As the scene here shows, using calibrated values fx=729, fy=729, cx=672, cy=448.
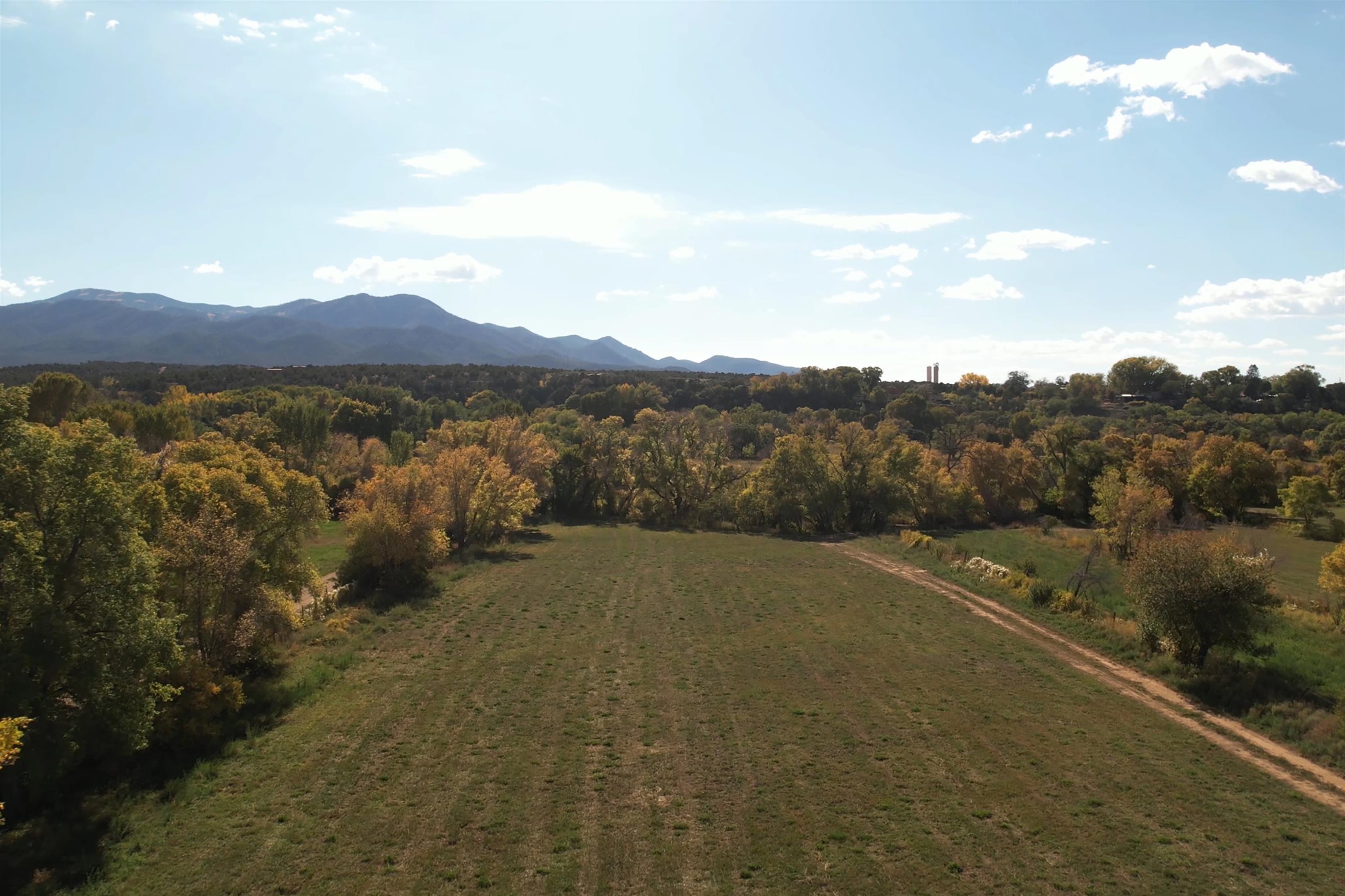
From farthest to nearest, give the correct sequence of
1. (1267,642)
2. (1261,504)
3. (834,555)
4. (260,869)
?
(1261,504) < (834,555) < (1267,642) < (260,869)

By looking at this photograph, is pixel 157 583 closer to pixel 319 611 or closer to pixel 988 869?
pixel 319 611

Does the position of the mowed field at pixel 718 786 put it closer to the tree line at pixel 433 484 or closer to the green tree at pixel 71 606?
the green tree at pixel 71 606

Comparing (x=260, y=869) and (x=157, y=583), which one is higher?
(x=157, y=583)

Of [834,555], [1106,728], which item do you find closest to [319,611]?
[1106,728]

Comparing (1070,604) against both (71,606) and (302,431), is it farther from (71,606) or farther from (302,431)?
(302,431)

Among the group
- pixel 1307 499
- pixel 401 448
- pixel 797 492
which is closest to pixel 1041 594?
pixel 797 492

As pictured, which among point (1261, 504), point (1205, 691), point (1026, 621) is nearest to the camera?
point (1205, 691)

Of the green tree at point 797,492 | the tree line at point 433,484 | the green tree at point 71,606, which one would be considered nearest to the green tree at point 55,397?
the tree line at point 433,484

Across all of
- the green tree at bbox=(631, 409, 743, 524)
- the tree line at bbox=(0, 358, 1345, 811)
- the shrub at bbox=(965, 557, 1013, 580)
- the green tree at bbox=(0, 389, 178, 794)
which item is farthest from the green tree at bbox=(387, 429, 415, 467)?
the green tree at bbox=(0, 389, 178, 794)
